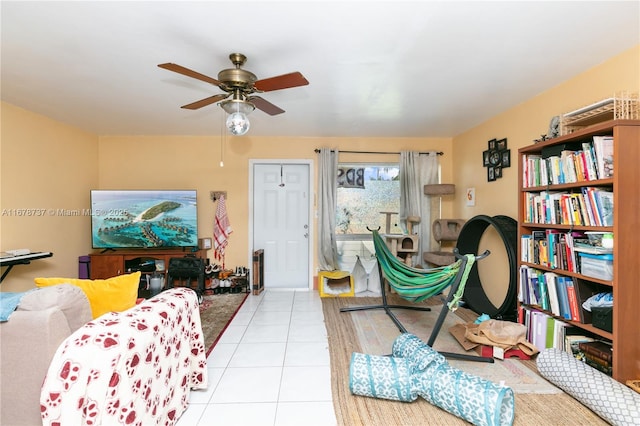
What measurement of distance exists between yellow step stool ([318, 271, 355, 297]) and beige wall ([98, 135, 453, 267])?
4.05ft

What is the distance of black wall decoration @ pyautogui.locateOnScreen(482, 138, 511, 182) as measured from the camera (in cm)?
347

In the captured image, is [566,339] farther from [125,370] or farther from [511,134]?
[125,370]

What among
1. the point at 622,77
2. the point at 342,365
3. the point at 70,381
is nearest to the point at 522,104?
the point at 622,77

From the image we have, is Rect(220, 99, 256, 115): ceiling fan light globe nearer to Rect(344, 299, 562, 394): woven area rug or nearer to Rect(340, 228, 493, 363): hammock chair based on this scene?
Rect(340, 228, 493, 363): hammock chair

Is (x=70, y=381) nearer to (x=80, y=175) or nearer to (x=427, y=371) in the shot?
(x=427, y=371)

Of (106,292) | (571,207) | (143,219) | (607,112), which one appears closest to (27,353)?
(106,292)

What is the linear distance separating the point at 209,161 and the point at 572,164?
428 centimetres

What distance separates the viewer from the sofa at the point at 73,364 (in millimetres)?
1181

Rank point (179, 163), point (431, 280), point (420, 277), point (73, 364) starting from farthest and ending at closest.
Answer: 1. point (179, 163)
2. point (420, 277)
3. point (431, 280)
4. point (73, 364)

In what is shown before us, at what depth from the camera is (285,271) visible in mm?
4824

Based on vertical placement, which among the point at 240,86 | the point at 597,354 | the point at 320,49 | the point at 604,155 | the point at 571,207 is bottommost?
the point at 597,354

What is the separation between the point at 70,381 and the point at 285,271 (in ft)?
12.1

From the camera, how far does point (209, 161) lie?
4695 mm

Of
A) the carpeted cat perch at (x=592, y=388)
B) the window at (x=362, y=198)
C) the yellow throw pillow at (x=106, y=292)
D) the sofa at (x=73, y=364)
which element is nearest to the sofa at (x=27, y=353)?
the sofa at (x=73, y=364)
